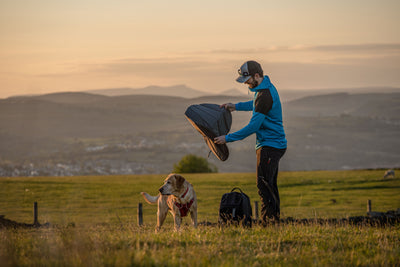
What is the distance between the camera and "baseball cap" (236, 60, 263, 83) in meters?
8.77

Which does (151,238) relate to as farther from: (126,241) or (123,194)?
(123,194)

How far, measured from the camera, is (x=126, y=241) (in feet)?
24.0

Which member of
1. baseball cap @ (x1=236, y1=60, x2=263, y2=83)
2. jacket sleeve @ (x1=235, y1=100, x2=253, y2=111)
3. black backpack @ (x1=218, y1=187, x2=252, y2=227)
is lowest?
black backpack @ (x1=218, y1=187, x2=252, y2=227)

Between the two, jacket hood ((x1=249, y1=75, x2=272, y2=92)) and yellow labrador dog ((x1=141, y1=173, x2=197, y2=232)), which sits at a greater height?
jacket hood ((x1=249, y1=75, x2=272, y2=92))

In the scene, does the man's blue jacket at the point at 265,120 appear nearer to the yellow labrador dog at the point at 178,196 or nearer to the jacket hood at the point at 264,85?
the jacket hood at the point at 264,85

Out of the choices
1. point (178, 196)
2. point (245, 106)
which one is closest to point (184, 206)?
point (178, 196)

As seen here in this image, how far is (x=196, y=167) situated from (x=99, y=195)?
41263mm

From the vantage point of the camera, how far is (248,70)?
878 centimetres

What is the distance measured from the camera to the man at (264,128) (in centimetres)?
877

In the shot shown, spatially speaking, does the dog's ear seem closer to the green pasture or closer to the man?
the man

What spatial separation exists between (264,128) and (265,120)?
0.51 feet

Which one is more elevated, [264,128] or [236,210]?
[264,128]

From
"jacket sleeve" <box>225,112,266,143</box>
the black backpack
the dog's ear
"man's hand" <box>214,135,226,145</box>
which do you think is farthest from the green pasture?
"jacket sleeve" <box>225,112,266,143</box>

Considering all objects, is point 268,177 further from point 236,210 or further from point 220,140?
point 236,210
